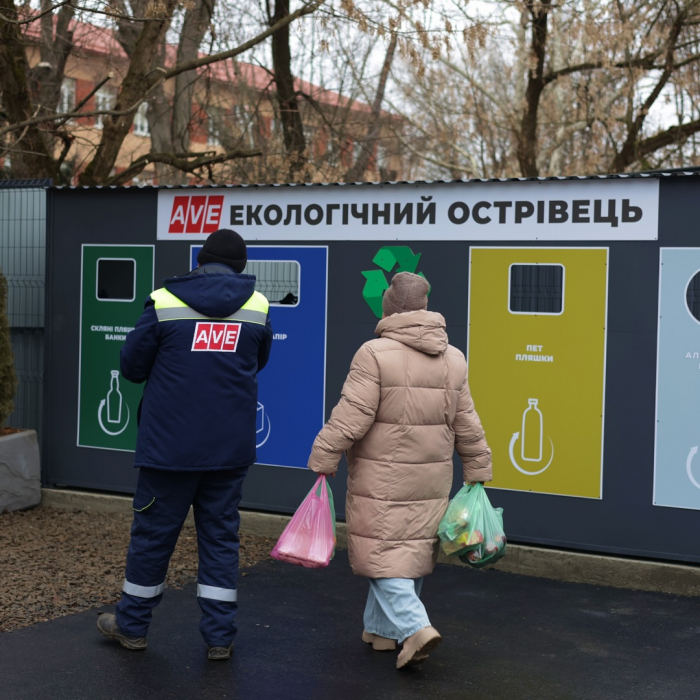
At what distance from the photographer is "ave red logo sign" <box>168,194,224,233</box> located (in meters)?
7.16

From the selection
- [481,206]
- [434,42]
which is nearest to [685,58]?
[434,42]

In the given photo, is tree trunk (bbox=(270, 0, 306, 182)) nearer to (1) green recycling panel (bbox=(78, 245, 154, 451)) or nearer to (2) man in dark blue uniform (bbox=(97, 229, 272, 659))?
(1) green recycling panel (bbox=(78, 245, 154, 451))

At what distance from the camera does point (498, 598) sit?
5.70 meters

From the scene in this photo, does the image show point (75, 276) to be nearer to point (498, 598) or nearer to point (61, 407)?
point (61, 407)

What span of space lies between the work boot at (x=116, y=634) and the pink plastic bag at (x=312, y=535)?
0.72 metres

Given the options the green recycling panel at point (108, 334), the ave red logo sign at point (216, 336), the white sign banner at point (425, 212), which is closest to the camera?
the ave red logo sign at point (216, 336)

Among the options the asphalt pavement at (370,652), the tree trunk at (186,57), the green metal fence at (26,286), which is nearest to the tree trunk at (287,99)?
the tree trunk at (186,57)

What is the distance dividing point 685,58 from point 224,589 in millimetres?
12120

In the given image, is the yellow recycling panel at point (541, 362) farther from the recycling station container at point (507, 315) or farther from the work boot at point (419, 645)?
the work boot at point (419, 645)

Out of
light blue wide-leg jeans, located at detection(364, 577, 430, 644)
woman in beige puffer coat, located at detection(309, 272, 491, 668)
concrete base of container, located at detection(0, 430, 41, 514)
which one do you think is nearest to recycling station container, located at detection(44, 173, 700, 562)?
concrete base of container, located at detection(0, 430, 41, 514)

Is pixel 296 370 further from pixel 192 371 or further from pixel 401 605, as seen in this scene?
pixel 401 605

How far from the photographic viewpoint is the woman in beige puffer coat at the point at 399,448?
4355 millimetres

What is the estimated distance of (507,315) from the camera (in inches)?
247

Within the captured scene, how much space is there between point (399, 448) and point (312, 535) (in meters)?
0.55
